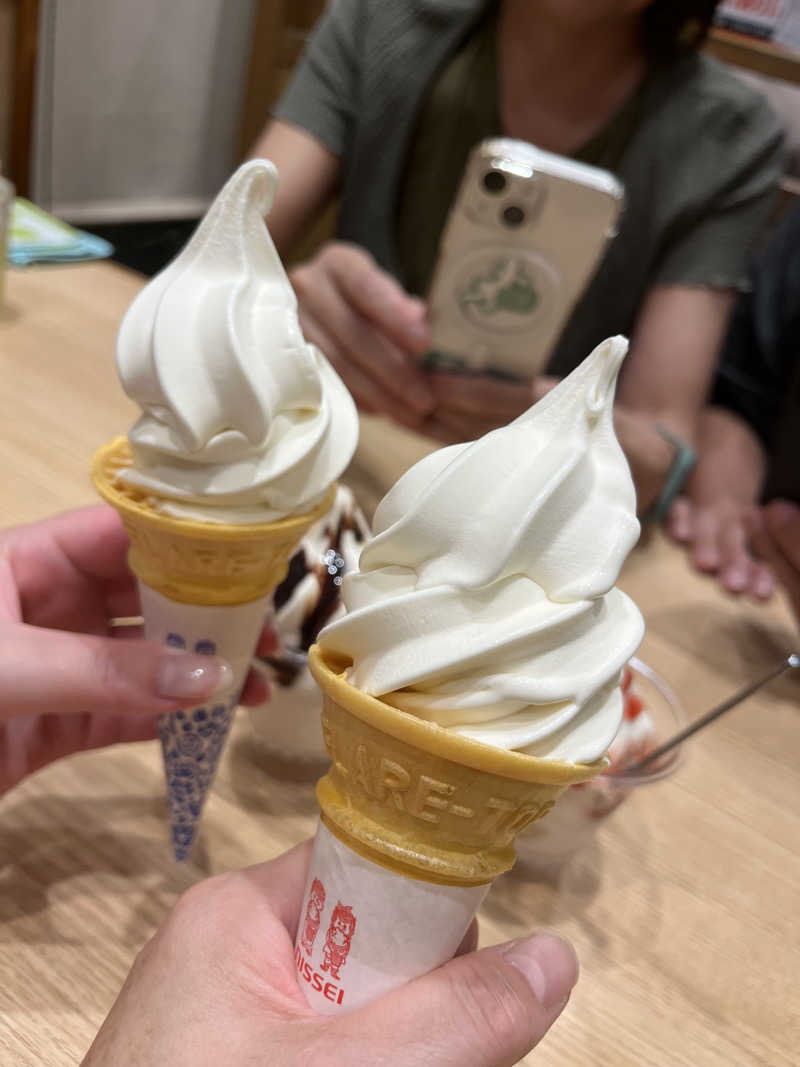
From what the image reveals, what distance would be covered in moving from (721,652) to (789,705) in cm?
12

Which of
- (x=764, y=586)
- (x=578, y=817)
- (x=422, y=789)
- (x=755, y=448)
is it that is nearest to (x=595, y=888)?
(x=578, y=817)

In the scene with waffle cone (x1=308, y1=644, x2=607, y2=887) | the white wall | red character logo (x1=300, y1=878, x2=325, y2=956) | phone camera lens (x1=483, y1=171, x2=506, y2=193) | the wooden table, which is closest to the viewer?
waffle cone (x1=308, y1=644, x2=607, y2=887)

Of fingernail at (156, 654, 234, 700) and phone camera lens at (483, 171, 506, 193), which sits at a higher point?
phone camera lens at (483, 171, 506, 193)

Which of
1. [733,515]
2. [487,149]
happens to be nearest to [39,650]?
[487,149]

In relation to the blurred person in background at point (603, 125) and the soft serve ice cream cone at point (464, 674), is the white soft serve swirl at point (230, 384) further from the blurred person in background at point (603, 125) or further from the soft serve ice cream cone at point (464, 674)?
the blurred person in background at point (603, 125)

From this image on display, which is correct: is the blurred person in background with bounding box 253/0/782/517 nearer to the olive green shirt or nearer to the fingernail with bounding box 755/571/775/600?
the olive green shirt

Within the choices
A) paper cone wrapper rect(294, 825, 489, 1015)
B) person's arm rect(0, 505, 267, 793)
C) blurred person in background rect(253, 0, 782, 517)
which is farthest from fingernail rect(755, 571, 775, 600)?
paper cone wrapper rect(294, 825, 489, 1015)

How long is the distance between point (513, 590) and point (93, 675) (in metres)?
0.33

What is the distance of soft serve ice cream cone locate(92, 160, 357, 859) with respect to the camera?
694 millimetres

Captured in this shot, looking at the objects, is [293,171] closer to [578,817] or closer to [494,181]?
[494,181]

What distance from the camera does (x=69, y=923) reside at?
744 millimetres

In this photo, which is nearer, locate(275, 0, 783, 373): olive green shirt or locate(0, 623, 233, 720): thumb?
locate(0, 623, 233, 720): thumb

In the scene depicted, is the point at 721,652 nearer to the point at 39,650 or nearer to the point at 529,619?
the point at 529,619

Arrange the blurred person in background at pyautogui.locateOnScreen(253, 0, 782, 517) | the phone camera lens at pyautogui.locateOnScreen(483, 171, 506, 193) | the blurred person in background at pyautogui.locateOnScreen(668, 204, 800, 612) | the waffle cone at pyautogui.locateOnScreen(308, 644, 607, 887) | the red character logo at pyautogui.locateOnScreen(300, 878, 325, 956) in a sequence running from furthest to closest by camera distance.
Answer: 1. the blurred person in background at pyautogui.locateOnScreen(253, 0, 782, 517)
2. the blurred person in background at pyautogui.locateOnScreen(668, 204, 800, 612)
3. the phone camera lens at pyautogui.locateOnScreen(483, 171, 506, 193)
4. the red character logo at pyautogui.locateOnScreen(300, 878, 325, 956)
5. the waffle cone at pyautogui.locateOnScreen(308, 644, 607, 887)
